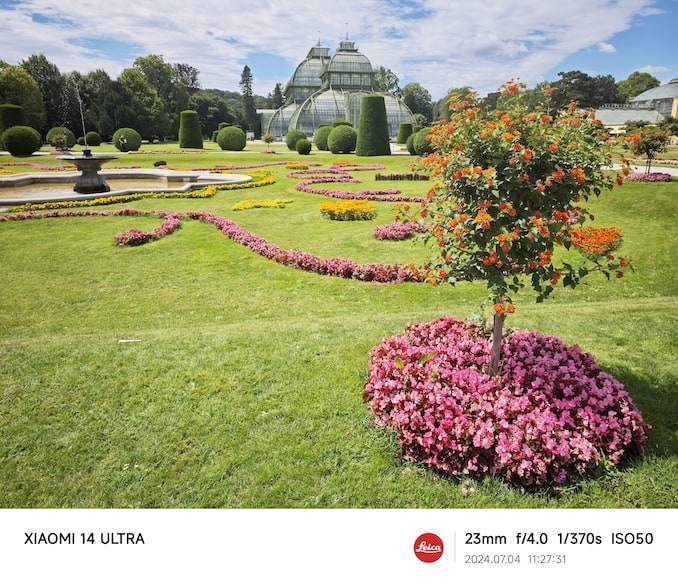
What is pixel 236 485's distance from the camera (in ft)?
8.86

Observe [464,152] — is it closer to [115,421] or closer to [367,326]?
[367,326]

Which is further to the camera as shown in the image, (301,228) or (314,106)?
(314,106)

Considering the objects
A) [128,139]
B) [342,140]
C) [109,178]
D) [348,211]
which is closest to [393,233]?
[348,211]

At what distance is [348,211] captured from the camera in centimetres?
1094

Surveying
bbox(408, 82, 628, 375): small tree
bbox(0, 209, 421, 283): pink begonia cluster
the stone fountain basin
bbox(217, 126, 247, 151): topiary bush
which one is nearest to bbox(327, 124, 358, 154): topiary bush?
bbox(217, 126, 247, 151): topiary bush

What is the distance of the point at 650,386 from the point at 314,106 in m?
50.8

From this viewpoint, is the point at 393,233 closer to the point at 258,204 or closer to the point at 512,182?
the point at 258,204

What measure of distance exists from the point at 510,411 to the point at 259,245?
6.32 metres

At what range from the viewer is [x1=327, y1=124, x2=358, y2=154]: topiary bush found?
1272 inches

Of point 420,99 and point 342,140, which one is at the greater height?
point 420,99

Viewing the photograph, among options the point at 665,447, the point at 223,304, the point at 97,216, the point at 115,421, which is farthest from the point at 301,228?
the point at 665,447
